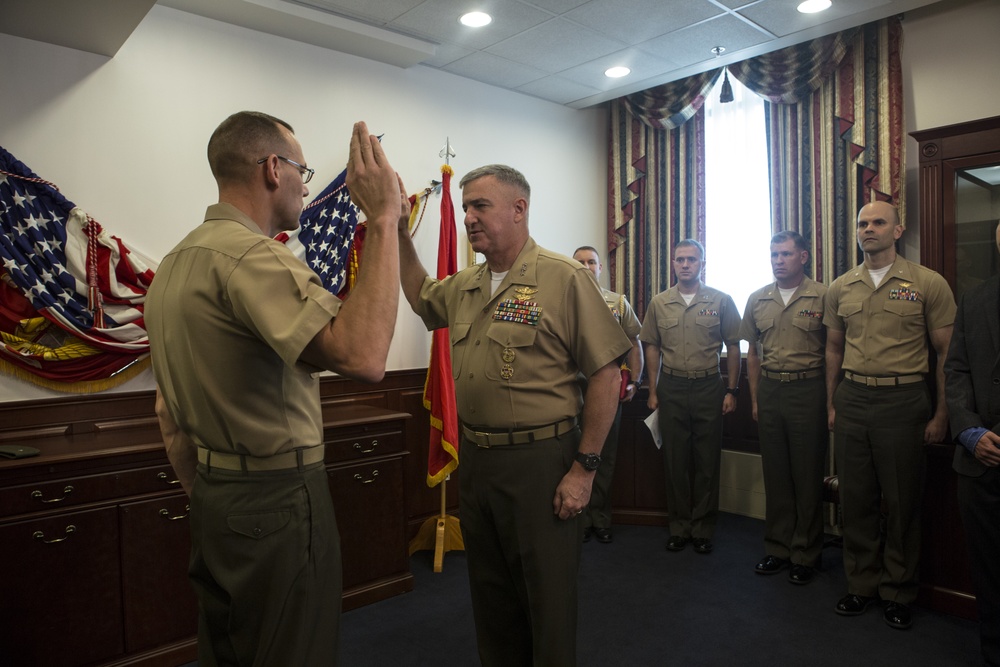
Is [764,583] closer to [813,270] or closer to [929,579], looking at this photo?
[929,579]

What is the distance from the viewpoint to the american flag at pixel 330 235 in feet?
12.4

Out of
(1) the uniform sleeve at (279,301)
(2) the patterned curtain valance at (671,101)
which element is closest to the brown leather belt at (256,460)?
(1) the uniform sleeve at (279,301)

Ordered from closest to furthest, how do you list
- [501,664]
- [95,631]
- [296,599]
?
[296,599], [501,664], [95,631]

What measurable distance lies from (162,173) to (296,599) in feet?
8.65

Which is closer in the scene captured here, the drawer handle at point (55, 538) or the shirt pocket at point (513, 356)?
the shirt pocket at point (513, 356)

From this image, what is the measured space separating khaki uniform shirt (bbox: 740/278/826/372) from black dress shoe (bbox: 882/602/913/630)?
3.76 feet

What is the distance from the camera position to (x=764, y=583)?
348 cm

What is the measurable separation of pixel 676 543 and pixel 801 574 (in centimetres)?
72

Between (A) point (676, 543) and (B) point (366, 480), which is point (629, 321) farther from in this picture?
(B) point (366, 480)

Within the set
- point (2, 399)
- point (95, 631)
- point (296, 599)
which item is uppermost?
point (2, 399)

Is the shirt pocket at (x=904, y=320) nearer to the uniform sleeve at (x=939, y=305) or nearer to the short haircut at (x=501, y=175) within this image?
the uniform sleeve at (x=939, y=305)

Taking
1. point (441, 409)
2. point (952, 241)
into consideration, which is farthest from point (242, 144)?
point (952, 241)

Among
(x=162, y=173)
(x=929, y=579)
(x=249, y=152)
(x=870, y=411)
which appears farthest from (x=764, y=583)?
(x=162, y=173)

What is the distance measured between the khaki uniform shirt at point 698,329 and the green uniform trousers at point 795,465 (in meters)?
0.42
